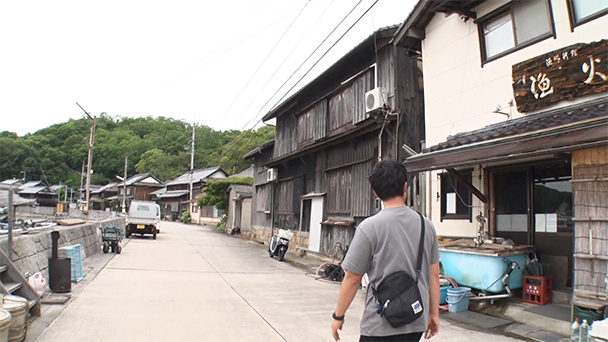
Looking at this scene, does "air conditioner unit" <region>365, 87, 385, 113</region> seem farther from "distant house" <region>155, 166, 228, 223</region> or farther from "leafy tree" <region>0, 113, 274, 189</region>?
"leafy tree" <region>0, 113, 274, 189</region>

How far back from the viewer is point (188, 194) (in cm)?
5862

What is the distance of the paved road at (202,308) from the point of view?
18.2ft

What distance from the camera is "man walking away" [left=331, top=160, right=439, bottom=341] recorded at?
8.07ft

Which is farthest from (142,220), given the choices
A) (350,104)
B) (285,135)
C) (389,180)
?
(389,180)

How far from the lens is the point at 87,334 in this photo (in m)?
5.30

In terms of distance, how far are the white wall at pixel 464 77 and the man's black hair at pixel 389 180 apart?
17.0 ft

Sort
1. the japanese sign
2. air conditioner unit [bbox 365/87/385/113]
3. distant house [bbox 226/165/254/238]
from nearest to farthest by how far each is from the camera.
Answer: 1. the japanese sign
2. air conditioner unit [bbox 365/87/385/113]
3. distant house [bbox 226/165/254/238]

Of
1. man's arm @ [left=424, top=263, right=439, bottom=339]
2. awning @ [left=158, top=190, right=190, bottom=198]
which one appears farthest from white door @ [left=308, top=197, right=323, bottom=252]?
awning @ [left=158, top=190, right=190, bottom=198]

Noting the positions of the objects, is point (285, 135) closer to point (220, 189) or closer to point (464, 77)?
point (464, 77)

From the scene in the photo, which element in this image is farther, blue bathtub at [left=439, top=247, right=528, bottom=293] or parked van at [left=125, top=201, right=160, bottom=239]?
parked van at [left=125, top=201, right=160, bottom=239]

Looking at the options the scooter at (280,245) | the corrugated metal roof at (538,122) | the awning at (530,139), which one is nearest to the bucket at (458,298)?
the awning at (530,139)

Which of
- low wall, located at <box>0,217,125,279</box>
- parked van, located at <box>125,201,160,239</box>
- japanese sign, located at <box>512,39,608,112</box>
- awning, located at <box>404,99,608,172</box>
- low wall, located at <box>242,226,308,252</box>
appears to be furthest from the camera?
parked van, located at <box>125,201,160,239</box>

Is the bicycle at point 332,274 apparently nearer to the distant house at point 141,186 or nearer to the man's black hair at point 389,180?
the man's black hair at point 389,180

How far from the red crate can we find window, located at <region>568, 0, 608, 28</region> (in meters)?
4.21
